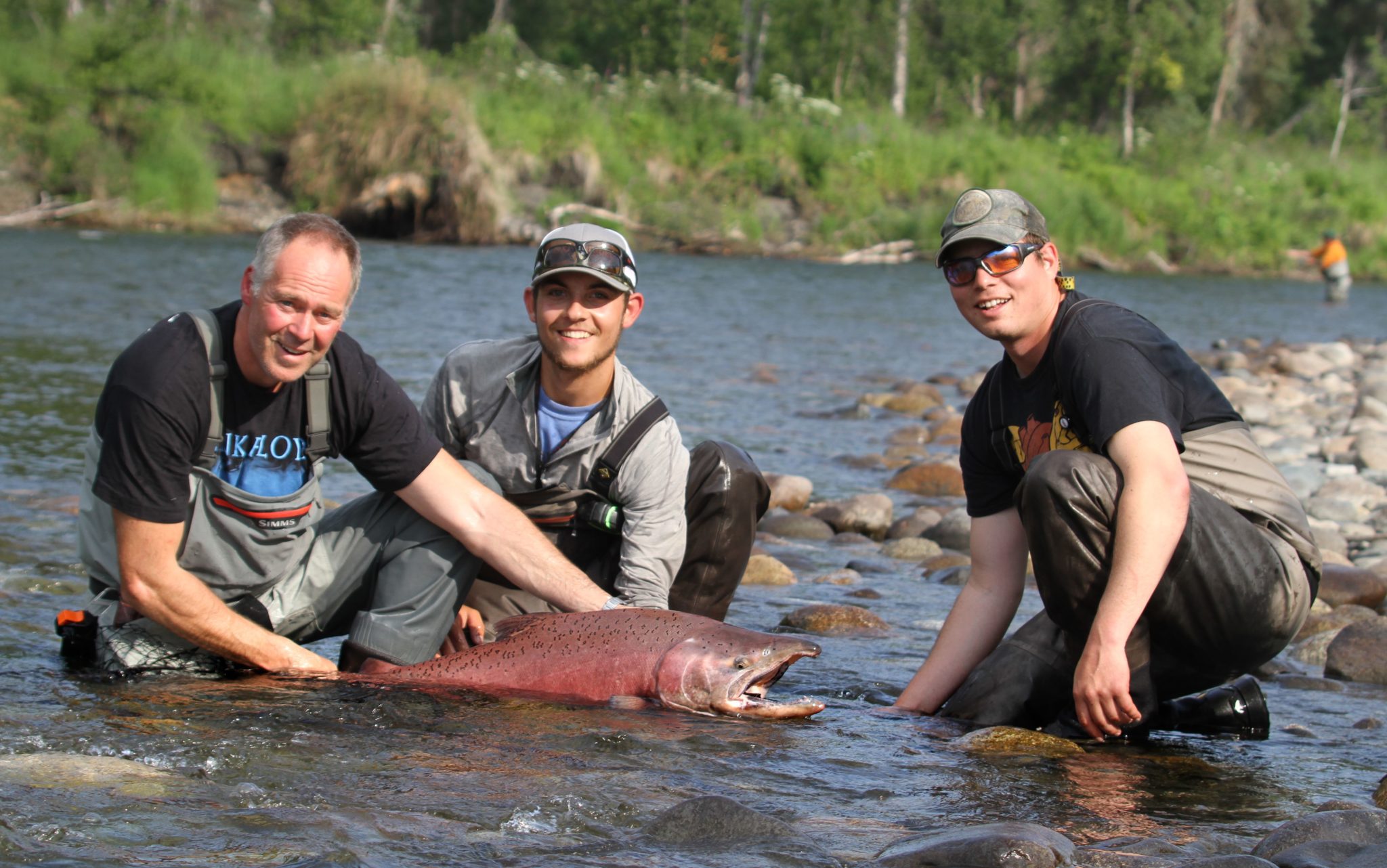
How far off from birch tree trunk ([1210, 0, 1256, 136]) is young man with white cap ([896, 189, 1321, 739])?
48.6 metres

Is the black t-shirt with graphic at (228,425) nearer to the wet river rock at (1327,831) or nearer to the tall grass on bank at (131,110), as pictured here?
the wet river rock at (1327,831)

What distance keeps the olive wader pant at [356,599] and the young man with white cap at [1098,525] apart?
1439 mm

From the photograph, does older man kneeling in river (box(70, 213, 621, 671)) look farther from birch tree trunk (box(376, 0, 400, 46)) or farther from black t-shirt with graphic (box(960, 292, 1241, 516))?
birch tree trunk (box(376, 0, 400, 46))

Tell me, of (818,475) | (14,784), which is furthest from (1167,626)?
(818,475)

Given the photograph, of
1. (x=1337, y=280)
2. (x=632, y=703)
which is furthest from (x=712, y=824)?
(x=1337, y=280)

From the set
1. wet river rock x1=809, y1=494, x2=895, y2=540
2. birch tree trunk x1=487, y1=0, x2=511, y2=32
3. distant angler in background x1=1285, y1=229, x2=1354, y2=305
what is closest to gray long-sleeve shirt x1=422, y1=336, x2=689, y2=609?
wet river rock x1=809, y1=494, x2=895, y2=540

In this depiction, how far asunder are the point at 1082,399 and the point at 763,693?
1.19 metres

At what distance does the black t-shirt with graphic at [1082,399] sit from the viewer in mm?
3289

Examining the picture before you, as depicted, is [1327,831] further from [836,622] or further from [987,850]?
[836,622]

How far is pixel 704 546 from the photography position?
455 cm

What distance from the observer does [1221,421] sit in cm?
357

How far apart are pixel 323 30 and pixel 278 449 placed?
39051 millimetres

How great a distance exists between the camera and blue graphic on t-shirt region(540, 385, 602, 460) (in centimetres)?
422

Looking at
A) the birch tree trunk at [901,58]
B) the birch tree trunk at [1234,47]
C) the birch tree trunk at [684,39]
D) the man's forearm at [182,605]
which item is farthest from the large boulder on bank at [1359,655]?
the birch tree trunk at [1234,47]
